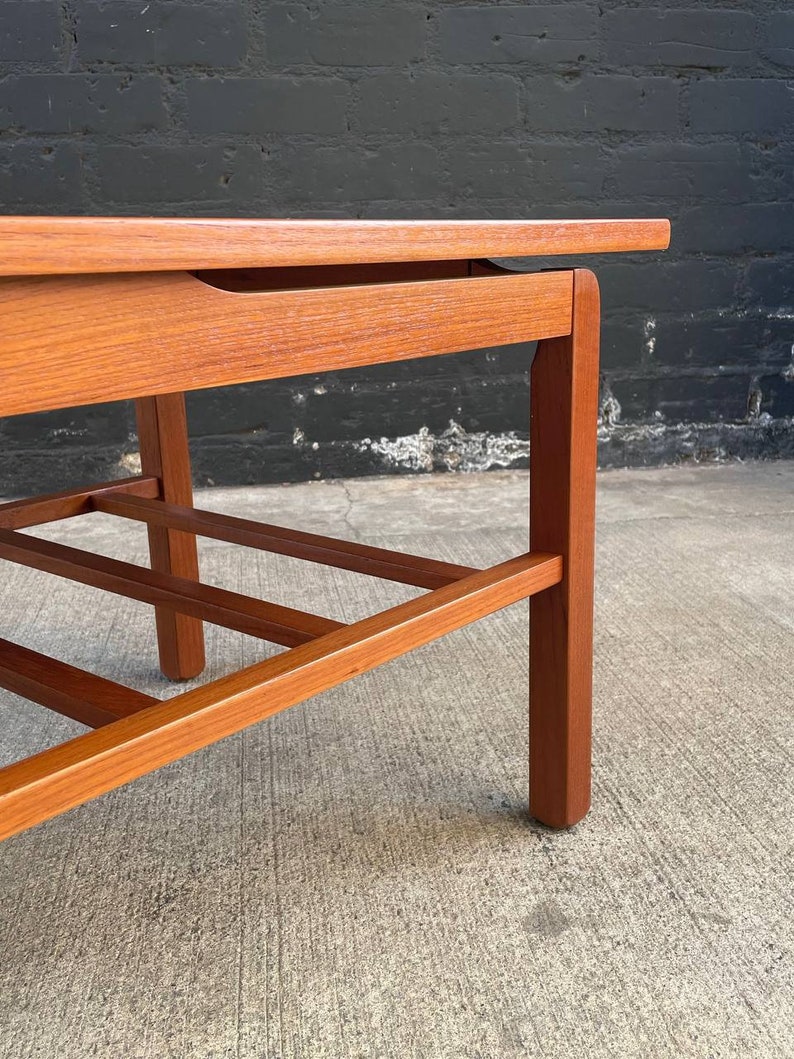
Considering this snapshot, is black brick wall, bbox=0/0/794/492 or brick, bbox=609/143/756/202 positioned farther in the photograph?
brick, bbox=609/143/756/202

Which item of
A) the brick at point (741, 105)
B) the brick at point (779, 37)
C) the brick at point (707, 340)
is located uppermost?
the brick at point (779, 37)

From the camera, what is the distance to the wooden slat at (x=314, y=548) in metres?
1.07

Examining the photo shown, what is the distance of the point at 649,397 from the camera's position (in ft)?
10.1

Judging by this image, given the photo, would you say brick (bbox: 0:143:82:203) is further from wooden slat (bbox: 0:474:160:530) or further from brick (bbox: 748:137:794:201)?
brick (bbox: 748:137:794:201)

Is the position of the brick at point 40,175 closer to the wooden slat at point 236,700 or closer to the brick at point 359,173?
the brick at point 359,173

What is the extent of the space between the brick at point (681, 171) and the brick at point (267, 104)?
836mm

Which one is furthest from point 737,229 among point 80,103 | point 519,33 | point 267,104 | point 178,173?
point 80,103

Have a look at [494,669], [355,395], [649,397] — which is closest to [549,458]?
[494,669]

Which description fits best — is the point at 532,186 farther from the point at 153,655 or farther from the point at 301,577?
the point at 153,655

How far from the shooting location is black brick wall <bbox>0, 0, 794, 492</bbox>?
102 inches

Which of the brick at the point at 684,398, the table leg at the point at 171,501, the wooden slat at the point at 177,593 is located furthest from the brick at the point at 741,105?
the wooden slat at the point at 177,593

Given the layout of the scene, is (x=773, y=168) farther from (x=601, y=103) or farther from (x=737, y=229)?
(x=601, y=103)

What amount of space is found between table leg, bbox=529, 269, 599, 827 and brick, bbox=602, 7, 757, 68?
7.08 ft

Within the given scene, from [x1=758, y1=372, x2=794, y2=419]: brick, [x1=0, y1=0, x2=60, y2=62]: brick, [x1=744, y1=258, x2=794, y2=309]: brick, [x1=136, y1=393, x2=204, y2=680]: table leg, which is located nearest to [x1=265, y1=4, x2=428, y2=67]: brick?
[x1=0, y1=0, x2=60, y2=62]: brick
